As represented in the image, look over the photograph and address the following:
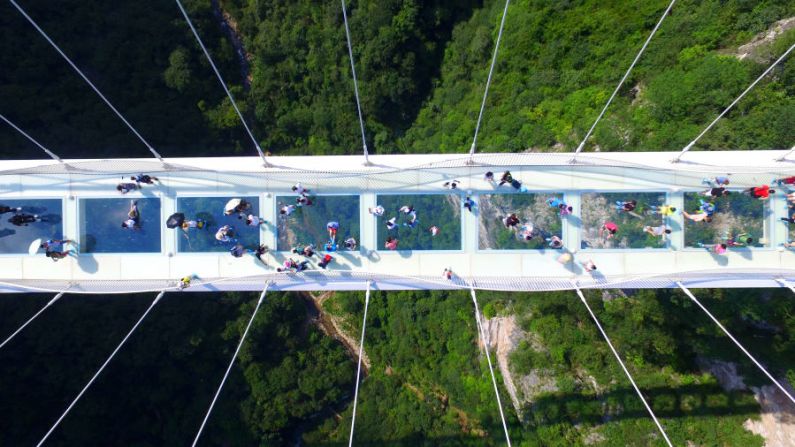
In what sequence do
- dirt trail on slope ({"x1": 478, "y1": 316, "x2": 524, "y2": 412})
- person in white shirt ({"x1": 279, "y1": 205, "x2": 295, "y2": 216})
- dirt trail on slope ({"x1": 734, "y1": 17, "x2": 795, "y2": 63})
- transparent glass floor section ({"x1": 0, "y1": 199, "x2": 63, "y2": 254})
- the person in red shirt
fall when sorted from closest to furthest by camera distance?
the person in red shirt, person in white shirt ({"x1": 279, "y1": 205, "x2": 295, "y2": 216}), transparent glass floor section ({"x1": 0, "y1": 199, "x2": 63, "y2": 254}), dirt trail on slope ({"x1": 734, "y1": 17, "x2": 795, "y2": 63}), dirt trail on slope ({"x1": 478, "y1": 316, "x2": 524, "y2": 412})

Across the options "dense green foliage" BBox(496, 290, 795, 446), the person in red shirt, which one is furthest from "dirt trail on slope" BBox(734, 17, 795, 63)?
"dense green foliage" BBox(496, 290, 795, 446)

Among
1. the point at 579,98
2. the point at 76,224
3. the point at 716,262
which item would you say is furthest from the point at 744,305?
the point at 76,224

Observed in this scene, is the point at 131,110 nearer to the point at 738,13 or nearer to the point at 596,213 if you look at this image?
the point at 596,213

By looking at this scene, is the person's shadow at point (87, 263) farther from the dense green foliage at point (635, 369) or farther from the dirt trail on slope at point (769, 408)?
the dirt trail on slope at point (769, 408)

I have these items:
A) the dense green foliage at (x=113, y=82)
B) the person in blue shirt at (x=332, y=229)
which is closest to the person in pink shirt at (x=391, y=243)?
the person in blue shirt at (x=332, y=229)

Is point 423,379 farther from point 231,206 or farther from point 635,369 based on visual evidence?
point 231,206

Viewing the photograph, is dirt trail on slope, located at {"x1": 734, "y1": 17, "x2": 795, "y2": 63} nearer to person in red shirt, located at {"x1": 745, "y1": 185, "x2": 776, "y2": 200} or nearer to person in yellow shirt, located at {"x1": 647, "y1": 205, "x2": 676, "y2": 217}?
person in red shirt, located at {"x1": 745, "y1": 185, "x2": 776, "y2": 200}
